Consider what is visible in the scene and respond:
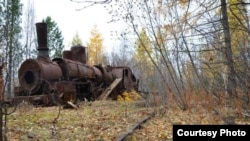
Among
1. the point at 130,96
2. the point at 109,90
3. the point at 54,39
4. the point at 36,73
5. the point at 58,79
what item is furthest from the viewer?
the point at 54,39

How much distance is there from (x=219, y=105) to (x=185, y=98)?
378 centimetres

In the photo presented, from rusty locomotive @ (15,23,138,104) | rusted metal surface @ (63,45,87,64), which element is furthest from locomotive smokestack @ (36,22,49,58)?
rusted metal surface @ (63,45,87,64)

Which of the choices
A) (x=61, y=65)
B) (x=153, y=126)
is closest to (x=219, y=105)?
(x=153, y=126)

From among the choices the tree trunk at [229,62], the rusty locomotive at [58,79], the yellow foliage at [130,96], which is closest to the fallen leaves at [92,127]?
the tree trunk at [229,62]

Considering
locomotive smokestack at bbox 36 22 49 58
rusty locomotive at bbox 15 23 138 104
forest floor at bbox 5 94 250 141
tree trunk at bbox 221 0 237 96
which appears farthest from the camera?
locomotive smokestack at bbox 36 22 49 58

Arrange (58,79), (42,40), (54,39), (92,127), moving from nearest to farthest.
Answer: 1. (92,127)
2. (58,79)
3. (42,40)
4. (54,39)

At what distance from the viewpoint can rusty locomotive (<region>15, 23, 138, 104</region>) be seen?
17.1 m

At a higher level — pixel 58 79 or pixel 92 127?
pixel 58 79

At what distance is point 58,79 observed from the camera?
17.9 meters

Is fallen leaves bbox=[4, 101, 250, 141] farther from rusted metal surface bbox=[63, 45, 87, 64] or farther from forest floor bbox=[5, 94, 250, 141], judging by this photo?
rusted metal surface bbox=[63, 45, 87, 64]

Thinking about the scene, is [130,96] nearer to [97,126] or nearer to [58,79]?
[58,79]

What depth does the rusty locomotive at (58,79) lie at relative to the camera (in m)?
17.1

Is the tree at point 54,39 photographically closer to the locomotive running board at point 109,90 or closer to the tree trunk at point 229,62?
the locomotive running board at point 109,90

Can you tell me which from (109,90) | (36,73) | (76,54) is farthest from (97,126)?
(76,54)
